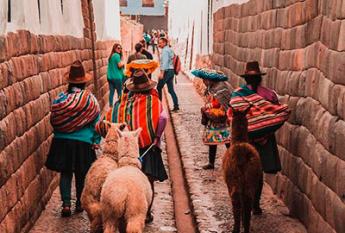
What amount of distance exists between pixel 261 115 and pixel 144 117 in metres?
1.28

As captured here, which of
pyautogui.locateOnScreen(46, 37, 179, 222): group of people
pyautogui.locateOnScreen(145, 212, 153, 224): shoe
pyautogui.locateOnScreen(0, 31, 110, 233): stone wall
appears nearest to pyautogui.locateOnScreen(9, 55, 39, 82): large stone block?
pyautogui.locateOnScreen(0, 31, 110, 233): stone wall

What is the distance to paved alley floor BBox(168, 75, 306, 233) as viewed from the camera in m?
6.44

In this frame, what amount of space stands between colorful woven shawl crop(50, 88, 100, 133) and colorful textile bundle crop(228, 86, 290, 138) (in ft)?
5.17

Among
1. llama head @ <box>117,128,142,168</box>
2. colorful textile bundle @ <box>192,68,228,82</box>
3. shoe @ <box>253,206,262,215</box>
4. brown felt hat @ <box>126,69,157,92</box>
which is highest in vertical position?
brown felt hat @ <box>126,69,157,92</box>

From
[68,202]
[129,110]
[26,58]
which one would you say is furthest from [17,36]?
[68,202]

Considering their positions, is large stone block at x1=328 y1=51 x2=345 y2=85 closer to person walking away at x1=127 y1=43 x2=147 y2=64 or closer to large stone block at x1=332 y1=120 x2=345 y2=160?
large stone block at x1=332 y1=120 x2=345 y2=160

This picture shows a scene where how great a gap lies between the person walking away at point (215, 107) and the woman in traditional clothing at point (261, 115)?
1.70 m

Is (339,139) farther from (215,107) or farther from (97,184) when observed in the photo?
(215,107)

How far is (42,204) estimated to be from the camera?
283 inches

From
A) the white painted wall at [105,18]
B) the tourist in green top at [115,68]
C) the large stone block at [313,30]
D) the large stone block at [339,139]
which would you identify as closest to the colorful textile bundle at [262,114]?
the large stone block at [313,30]

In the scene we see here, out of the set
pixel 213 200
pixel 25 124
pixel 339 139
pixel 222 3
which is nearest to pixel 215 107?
pixel 213 200

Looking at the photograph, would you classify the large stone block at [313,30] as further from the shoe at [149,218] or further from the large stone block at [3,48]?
the large stone block at [3,48]

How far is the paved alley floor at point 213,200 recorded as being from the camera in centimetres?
644

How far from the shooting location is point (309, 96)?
6.17 m
